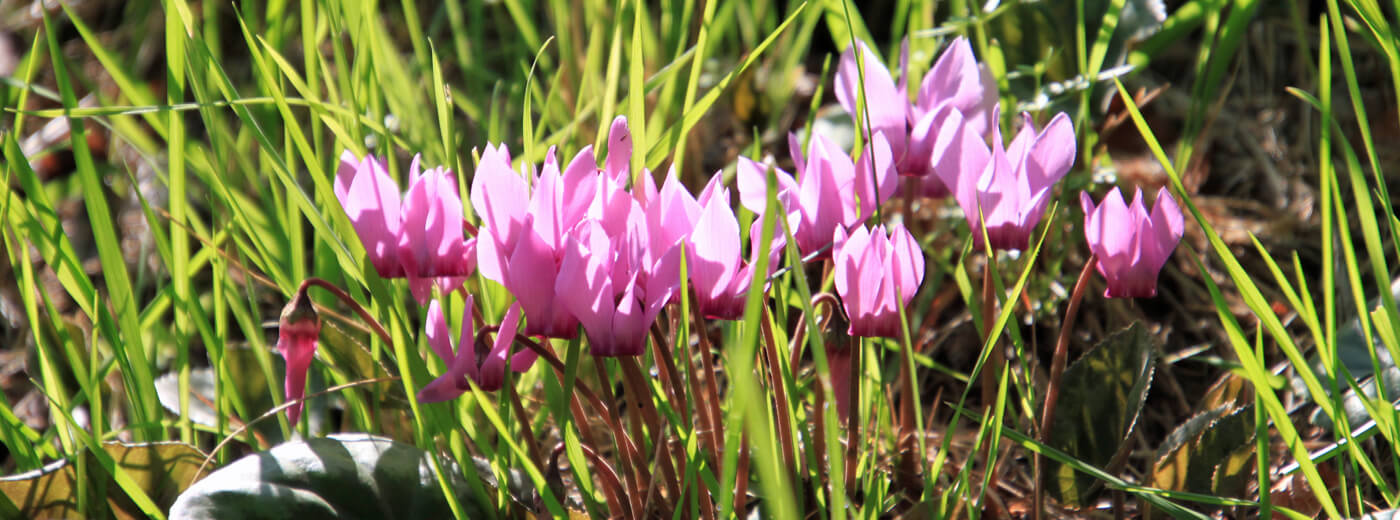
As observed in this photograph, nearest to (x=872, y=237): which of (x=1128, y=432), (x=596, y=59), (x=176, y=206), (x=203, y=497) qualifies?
(x=1128, y=432)

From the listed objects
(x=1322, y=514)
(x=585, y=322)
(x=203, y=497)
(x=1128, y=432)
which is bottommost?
(x=1322, y=514)

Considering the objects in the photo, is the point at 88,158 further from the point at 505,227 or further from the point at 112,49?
the point at 112,49

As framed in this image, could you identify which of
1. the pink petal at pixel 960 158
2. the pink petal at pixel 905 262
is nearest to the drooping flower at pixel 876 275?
the pink petal at pixel 905 262

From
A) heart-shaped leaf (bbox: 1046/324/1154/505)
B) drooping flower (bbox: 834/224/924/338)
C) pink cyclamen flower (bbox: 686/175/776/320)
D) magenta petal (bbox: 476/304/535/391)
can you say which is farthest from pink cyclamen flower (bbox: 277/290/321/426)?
heart-shaped leaf (bbox: 1046/324/1154/505)

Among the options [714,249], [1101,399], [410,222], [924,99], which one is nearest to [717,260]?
[714,249]

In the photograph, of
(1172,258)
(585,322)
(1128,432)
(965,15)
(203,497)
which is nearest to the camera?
(585,322)
